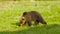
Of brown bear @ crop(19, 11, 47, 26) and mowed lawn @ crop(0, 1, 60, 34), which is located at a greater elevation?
brown bear @ crop(19, 11, 47, 26)

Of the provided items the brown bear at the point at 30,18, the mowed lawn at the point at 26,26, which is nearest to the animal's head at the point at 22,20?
the brown bear at the point at 30,18

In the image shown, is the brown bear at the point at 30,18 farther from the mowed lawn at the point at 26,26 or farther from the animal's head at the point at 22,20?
the mowed lawn at the point at 26,26

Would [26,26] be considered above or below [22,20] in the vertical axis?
below

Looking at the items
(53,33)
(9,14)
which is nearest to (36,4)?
(9,14)

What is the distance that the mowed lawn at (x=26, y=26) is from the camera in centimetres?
1029

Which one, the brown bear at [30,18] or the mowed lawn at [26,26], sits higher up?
the brown bear at [30,18]

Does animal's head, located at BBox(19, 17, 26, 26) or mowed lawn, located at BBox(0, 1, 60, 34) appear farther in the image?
animal's head, located at BBox(19, 17, 26, 26)

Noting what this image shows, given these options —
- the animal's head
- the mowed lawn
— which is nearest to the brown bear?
the animal's head

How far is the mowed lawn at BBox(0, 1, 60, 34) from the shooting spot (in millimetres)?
10289

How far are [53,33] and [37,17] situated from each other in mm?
2290

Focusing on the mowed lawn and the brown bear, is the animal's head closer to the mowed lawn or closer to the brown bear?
the brown bear

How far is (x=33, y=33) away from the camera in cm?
945

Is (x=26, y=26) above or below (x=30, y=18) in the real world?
below

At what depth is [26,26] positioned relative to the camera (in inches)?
447
